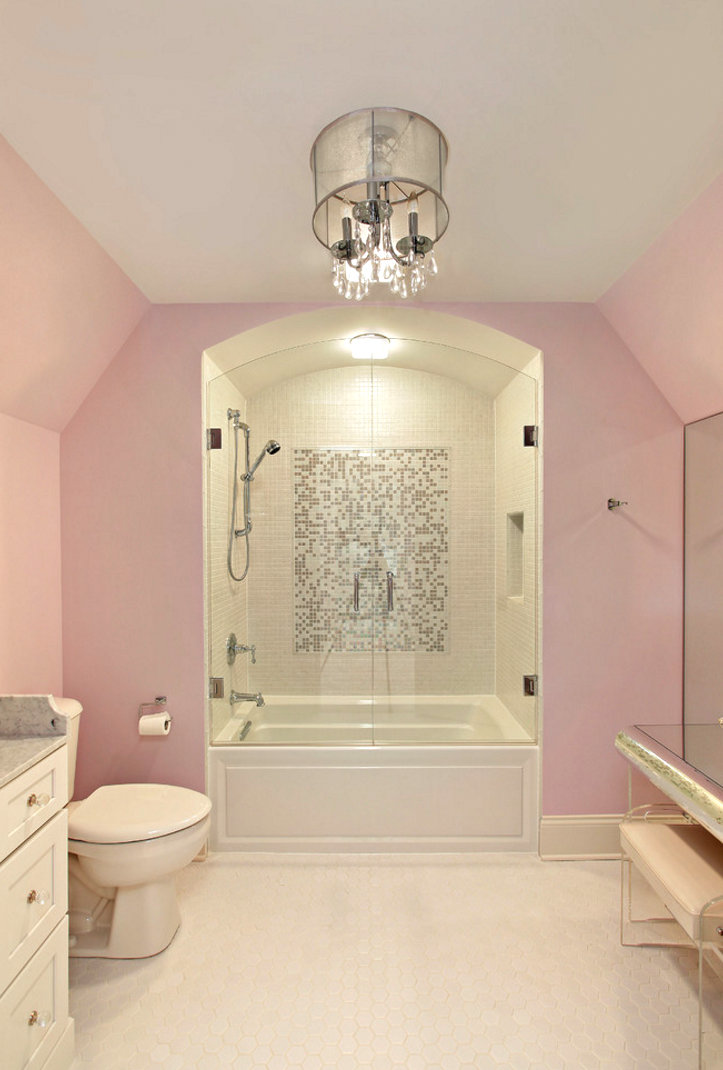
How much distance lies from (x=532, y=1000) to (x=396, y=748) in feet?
3.60

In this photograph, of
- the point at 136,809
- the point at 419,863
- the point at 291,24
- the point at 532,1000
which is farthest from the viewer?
the point at 419,863

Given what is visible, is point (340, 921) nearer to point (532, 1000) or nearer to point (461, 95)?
point (532, 1000)

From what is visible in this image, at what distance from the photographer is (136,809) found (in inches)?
87.6

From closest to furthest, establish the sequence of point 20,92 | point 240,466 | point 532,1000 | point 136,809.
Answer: point 20,92 → point 532,1000 → point 136,809 → point 240,466

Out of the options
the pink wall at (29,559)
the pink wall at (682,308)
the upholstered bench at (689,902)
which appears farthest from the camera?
the pink wall at (29,559)

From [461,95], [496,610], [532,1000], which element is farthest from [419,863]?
[461,95]

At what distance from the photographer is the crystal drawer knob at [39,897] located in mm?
1520

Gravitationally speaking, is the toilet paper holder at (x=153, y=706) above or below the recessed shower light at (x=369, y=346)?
below

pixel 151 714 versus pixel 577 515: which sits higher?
pixel 577 515

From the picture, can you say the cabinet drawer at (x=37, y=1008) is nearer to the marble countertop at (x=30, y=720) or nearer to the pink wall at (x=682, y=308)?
the marble countertop at (x=30, y=720)

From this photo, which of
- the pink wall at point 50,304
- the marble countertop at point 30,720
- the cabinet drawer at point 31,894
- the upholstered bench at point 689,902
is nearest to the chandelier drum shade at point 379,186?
the pink wall at point 50,304

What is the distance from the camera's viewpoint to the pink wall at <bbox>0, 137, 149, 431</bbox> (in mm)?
1757

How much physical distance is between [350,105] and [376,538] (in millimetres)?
1827

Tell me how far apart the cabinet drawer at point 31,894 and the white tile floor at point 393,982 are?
1.59ft
